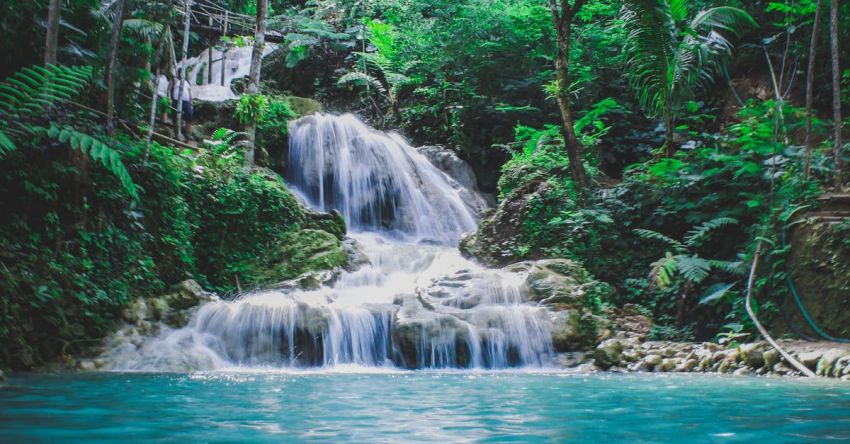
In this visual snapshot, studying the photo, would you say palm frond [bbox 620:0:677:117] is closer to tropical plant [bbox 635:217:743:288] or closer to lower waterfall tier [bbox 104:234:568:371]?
tropical plant [bbox 635:217:743:288]

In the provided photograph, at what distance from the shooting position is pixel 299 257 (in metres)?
10.6

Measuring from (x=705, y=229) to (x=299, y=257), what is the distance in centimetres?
702

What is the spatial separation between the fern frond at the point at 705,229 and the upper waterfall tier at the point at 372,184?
6.18 m

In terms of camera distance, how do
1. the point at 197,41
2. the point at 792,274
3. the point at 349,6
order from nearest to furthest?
1. the point at 792,274
2. the point at 349,6
3. the point at 197,41

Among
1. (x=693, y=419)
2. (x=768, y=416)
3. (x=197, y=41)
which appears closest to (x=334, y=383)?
(x=693, y=419)

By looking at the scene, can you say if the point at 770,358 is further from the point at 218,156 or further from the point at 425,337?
the point at 218,156

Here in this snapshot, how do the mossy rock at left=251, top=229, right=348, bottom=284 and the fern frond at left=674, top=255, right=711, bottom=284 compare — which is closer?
A: the fern frond at left=674, top=255, right=711, bottom=284

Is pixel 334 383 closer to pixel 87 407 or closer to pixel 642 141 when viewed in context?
pixel 87 407

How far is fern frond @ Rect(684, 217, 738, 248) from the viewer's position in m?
8.83

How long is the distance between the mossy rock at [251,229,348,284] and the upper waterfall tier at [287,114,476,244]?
3280 mm

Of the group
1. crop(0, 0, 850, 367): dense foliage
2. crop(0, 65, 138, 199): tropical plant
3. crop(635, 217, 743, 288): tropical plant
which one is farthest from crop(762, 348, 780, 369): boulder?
crop(0, 65, 138, 199): tropical plant

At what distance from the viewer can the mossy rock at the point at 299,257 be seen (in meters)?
10.3

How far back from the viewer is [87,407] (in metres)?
3.35

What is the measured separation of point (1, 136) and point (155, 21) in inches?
317
